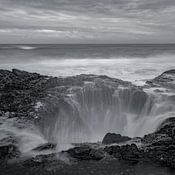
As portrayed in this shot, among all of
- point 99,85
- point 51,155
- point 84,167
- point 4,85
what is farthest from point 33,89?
point 84,167

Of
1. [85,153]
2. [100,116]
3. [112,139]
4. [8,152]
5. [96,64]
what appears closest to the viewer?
[85,153]

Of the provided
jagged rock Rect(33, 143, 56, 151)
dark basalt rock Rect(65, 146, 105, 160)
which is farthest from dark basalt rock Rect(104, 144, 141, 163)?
jagged rock Rect(33, 143, 56, 151)

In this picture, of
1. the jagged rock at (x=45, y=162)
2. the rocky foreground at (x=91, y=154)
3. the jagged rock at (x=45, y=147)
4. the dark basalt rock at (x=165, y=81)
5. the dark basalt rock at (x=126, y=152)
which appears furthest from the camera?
the dark basalt rock at (x=165, y=81)

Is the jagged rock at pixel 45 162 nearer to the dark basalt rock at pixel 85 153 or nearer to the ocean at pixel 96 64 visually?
the dark basalt rock at pixel 85 153

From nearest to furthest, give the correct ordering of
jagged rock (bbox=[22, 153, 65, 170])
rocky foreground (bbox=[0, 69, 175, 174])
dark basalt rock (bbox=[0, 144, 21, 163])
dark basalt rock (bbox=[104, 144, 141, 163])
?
rocky foreground (bbox=[0, 69, 175, 174])
jagged rock (bbox=[22, 153, 65, 170])
dark basalt rock (bbox=[104, 144, 141, 163])
dark basalt rock (bbox=[0, 144, 21, 163])

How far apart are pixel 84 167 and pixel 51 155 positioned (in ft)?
7.28

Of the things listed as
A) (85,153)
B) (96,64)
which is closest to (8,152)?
(85,153)

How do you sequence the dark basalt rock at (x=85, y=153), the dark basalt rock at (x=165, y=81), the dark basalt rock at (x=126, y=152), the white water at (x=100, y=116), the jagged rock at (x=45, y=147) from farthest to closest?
the dark basalt rock at (x=165, y=81), the white water at (x=100, y=116), the jagged rock at (x=45, y=147), the dark basalt rock at (x=85, y=153), the dark basalt rock at (x=126, y=152)

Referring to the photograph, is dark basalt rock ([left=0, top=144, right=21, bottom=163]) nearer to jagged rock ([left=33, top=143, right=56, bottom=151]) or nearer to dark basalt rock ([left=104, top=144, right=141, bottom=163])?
jagged rock ([left=33, top=143, right=56, bottom=151])

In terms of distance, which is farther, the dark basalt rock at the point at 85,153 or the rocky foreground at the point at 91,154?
the dark basalt rock at the point at 85,153

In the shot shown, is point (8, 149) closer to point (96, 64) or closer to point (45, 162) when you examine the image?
point (45, 162)

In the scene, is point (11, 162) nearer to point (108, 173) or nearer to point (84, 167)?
point (84, 167)

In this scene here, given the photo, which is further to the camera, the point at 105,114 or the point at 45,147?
the point at 105,114

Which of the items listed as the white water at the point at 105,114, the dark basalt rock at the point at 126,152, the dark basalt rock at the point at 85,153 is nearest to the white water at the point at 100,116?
the white water at the point at 105,114
